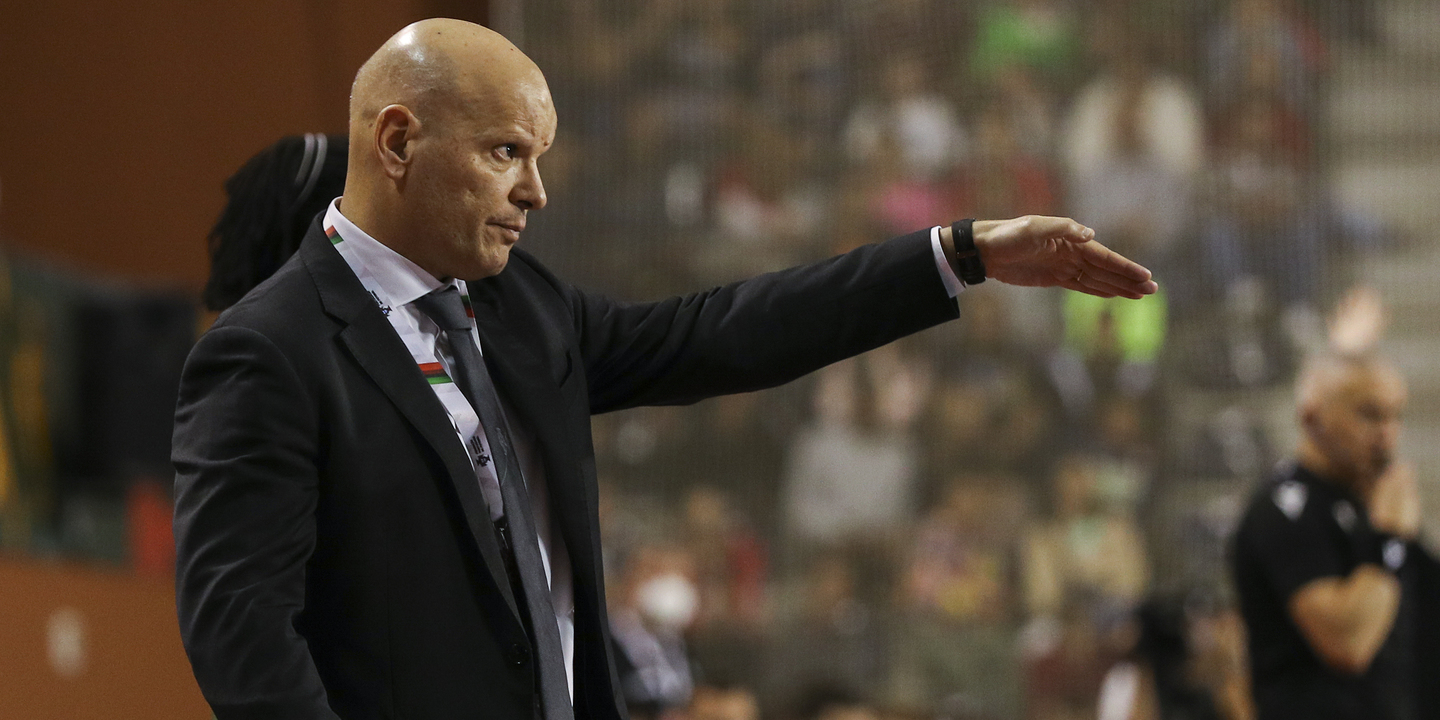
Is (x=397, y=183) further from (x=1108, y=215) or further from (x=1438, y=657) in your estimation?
(x=1108, y=215)

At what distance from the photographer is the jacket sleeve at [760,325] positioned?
5.61 ft

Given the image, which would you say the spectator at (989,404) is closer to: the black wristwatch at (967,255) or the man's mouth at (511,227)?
the black wristwatch at (967,255)

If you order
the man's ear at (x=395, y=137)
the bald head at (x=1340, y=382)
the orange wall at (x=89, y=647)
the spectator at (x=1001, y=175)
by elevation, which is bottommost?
the orange wall at (x=89, y=647)

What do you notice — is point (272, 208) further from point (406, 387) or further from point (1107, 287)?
point (1107, 287)

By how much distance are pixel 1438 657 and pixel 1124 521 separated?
6.24 ft

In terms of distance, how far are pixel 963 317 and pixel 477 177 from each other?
507cm

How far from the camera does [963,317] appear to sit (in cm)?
Answer: 645

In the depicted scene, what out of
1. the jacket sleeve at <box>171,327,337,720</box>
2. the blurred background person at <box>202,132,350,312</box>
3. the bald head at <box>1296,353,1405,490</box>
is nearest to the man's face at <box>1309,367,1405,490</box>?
the bald head at <box>1296,353,1405,490</box>

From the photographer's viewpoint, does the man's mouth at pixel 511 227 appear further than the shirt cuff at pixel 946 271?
No

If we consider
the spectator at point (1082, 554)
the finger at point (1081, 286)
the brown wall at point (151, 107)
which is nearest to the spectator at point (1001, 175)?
the spectator at point (1082, 554)

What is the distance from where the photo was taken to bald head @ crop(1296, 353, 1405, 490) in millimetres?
3738

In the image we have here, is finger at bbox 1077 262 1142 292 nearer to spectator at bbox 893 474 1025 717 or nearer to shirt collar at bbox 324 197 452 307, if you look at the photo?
shirt collar at bbox 324 197 452 307

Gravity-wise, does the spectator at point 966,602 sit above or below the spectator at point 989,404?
below

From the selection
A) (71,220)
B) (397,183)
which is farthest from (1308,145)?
(397,183)
